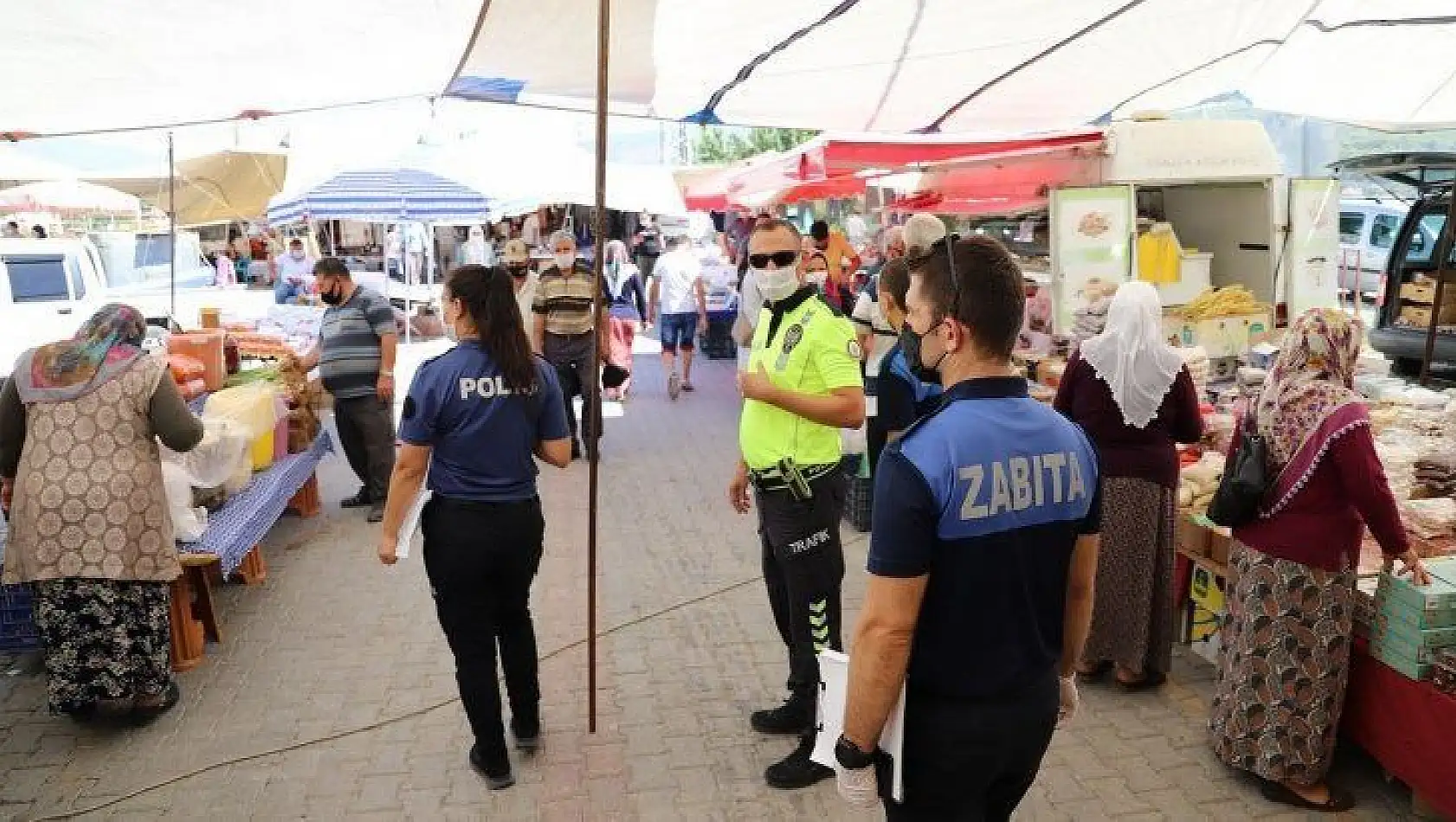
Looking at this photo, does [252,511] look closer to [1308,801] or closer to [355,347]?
[355,347]

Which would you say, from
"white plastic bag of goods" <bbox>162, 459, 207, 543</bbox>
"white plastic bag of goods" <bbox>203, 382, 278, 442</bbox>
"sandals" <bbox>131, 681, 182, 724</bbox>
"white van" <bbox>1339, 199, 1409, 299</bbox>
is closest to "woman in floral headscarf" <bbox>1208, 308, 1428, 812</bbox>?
"sandals" <bbox>131, 681, 182, 724</bbox>

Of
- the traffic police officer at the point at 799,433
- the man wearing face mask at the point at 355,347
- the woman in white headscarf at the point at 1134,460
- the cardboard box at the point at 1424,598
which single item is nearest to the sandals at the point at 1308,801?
the cardboard box at the point at 1424,598

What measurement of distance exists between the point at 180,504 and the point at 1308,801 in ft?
15.6

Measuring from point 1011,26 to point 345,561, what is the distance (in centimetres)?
494

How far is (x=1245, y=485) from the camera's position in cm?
359

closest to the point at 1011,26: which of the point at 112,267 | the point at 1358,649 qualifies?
the point at 1358,649

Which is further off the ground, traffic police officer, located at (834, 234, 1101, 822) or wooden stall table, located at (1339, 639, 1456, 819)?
traffic police officer, located at (834, 234, 1101, 822)

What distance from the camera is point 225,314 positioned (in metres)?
13.1

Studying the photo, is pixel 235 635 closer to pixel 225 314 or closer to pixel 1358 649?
pixel 1358 649

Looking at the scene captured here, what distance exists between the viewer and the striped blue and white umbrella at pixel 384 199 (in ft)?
34.0

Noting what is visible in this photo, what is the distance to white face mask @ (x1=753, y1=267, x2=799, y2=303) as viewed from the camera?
12.5ft

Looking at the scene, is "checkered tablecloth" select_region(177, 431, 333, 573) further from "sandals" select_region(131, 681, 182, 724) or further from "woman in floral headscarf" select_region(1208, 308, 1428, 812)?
"woman in floral headscarf" select_region(1208, 308, 1428, 812)

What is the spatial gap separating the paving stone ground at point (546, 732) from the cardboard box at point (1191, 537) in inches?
21.5

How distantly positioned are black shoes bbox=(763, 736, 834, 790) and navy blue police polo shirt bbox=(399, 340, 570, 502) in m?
1.35
